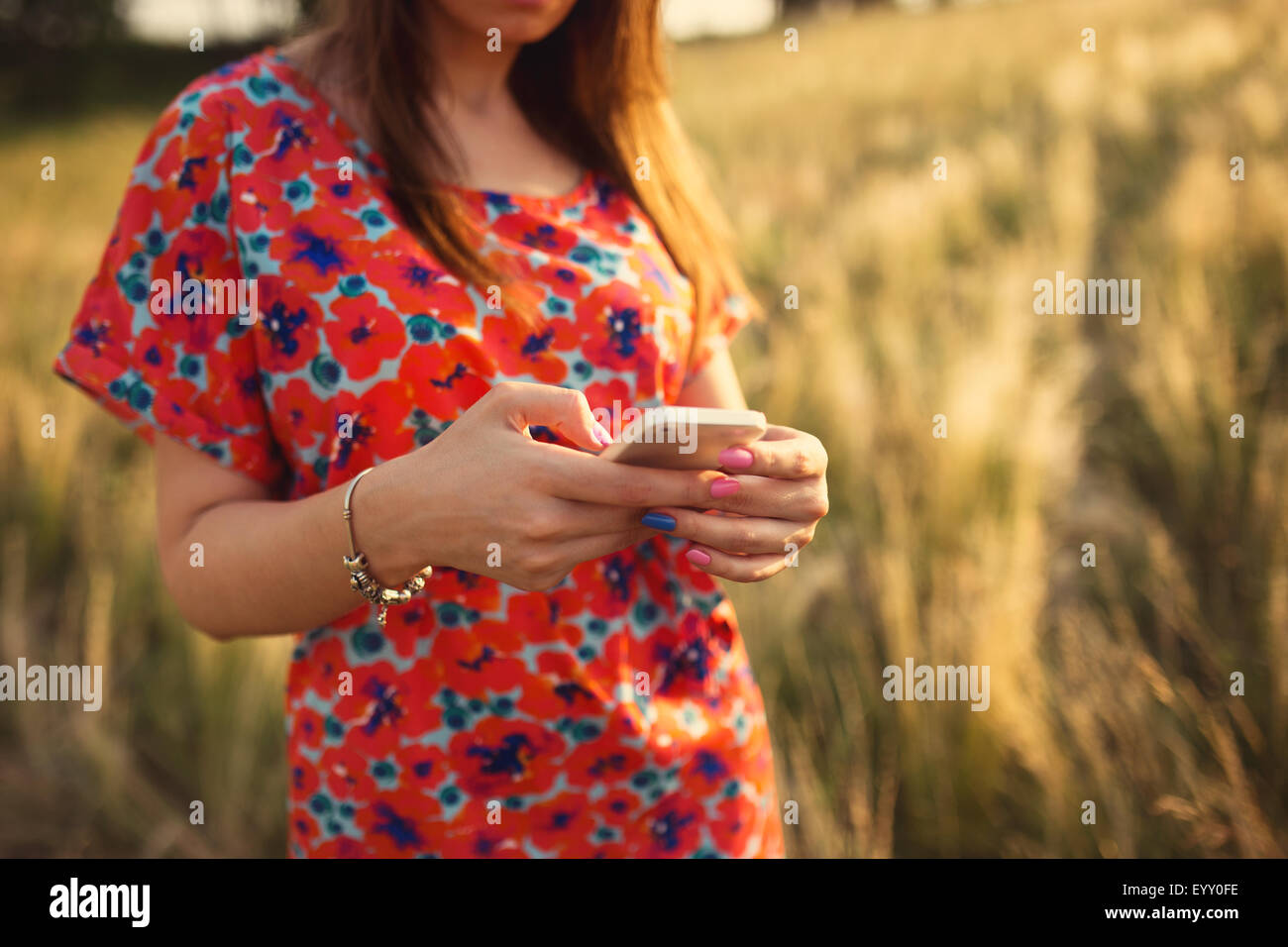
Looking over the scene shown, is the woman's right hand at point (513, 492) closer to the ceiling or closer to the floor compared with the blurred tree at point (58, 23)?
closer to the floor

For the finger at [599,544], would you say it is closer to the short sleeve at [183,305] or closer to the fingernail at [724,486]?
the fingernail at [724,486]

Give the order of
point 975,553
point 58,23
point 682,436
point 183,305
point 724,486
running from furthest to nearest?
point 58,23 < point 975,553 < point 183,305 < point 724,486 < point 682,436

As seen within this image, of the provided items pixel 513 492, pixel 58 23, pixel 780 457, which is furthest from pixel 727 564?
pixel 58 23

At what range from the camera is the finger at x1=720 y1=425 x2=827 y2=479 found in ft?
3.28

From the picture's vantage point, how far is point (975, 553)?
2506mm

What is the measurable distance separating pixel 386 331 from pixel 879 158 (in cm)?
628

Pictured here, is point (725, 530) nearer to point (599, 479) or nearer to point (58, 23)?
point (599, 479)

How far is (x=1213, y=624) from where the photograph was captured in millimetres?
2527

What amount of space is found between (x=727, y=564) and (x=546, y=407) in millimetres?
312

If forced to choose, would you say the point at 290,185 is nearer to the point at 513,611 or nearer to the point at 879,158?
the point at 513,611

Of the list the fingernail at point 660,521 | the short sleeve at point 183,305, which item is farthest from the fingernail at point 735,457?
the short sleeve at point 183,305

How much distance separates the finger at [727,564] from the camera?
3.56 ft

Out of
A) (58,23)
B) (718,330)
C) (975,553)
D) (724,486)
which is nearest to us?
(724,486)

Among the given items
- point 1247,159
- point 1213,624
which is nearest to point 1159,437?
point 1213,624
